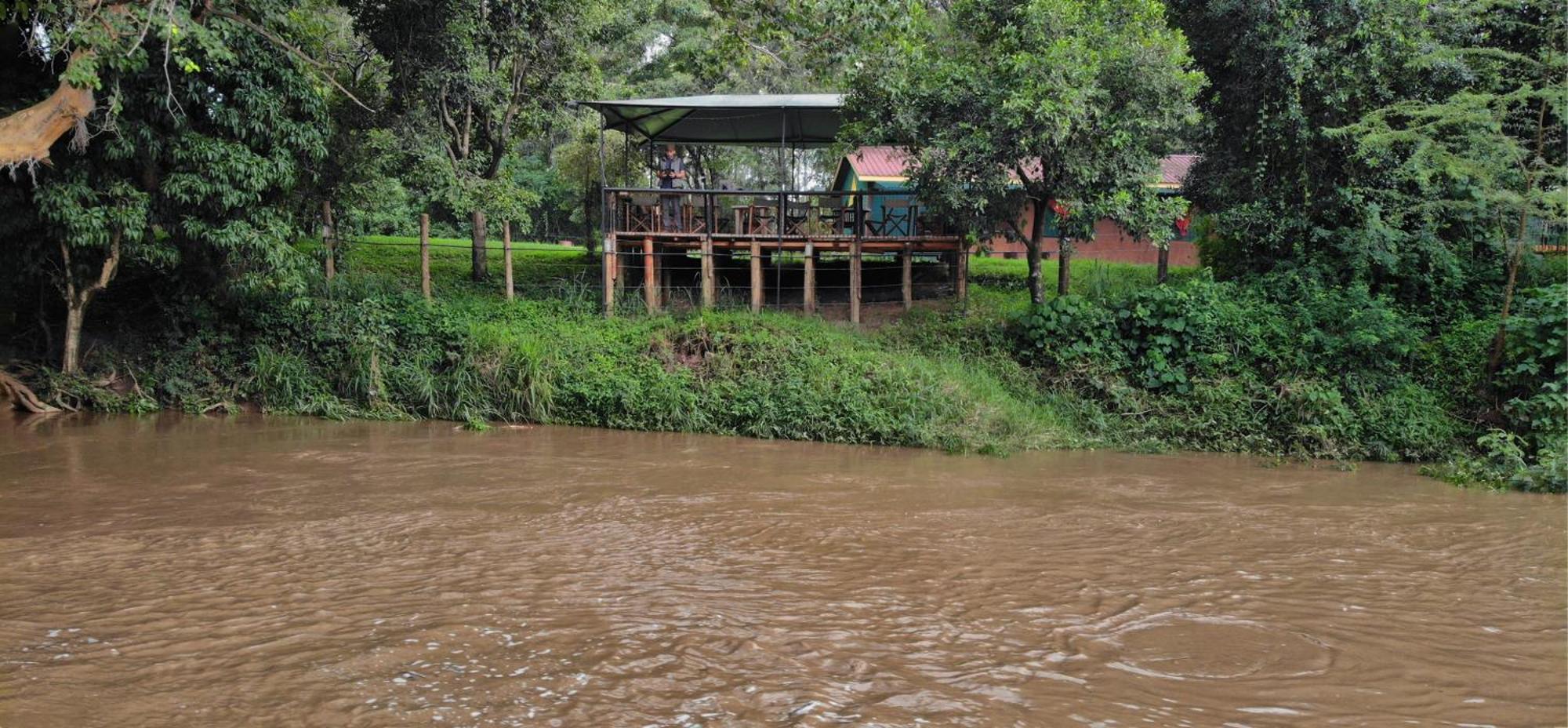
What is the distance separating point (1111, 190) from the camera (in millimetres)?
12984

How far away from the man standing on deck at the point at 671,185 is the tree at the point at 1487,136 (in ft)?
29.3

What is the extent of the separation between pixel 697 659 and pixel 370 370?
1009 cm

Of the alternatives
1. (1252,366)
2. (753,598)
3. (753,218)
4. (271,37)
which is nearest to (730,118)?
(753,218)

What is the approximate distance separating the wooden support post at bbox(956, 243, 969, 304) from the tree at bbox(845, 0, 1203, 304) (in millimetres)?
1470

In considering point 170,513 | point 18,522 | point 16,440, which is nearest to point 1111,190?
point 170,513

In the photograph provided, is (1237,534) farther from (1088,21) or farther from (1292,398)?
(1088,21)

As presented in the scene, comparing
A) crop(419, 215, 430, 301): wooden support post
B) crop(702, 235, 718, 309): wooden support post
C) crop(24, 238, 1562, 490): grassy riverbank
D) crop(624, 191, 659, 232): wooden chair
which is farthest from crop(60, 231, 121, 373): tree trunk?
crop(702, 235, 718, 309): wooden support post

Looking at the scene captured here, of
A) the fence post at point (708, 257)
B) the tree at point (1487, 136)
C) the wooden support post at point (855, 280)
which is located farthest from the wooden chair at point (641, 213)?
the tree at point (1487, 136)

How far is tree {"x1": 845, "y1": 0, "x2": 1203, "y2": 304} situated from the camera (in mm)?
12234

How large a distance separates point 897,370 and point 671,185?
5563 millimetres

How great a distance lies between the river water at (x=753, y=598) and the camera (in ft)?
14.1

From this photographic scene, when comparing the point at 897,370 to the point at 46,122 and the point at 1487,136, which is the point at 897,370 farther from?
the point at 46,122

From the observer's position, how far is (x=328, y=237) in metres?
14.7

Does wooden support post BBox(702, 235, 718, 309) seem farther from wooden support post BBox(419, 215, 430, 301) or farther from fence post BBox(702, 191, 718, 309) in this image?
wooden support post BBox(419, 215, 430, 301)
